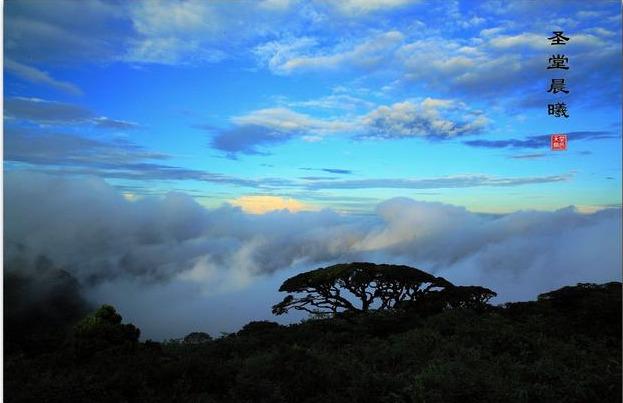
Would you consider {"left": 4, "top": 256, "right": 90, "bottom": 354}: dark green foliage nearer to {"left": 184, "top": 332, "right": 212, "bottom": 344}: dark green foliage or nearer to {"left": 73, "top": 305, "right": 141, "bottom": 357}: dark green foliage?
{"left": 184, "top": 332, "right": 212, "bottom": 344}: dark green foliage

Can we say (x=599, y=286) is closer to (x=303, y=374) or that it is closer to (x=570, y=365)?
(x=570, y=365)

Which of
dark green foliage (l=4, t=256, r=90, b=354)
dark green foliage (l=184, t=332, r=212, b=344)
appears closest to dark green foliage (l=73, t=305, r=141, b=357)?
dark green foliage (l=184, t=332, r=212, b=344)

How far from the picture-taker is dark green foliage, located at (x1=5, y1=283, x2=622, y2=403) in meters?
9.33

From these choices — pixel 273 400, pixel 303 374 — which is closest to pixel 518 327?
pixel 303 374

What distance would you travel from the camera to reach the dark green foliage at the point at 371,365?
9328mm

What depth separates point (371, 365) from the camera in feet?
40.5

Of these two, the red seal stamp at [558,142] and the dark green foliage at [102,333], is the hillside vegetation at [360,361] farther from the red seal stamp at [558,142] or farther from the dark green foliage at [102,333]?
the red seal stamp at [558,142]

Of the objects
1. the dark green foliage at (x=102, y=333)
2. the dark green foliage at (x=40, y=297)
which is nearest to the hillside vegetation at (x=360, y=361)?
the dark green foliage at (x=102, y=333)

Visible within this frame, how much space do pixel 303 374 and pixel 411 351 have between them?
3.78m

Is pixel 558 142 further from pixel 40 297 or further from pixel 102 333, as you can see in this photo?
pixel 40 297

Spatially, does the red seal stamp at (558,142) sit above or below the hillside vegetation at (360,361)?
above

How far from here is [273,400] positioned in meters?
9.17

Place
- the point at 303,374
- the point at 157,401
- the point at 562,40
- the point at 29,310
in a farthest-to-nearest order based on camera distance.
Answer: the point at 29,310, the point at 562,40, the point at 303,374, the point at 157,401

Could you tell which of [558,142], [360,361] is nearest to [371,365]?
[360,361]
